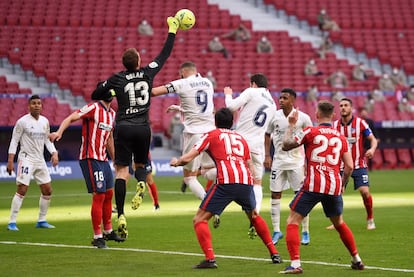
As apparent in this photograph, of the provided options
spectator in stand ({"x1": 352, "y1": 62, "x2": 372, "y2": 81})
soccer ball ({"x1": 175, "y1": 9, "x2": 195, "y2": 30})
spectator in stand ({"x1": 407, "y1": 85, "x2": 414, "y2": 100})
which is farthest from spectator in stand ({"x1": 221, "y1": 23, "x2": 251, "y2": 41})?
soccer ball ({"x1": 175, "y1": 9, "x2": 195, "y2": 30})

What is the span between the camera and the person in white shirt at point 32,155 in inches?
628

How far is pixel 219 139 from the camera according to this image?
10.9m

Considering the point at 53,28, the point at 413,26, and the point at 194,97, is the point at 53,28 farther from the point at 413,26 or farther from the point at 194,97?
the point at 194,97

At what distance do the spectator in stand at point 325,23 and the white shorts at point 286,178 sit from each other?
30391 mm

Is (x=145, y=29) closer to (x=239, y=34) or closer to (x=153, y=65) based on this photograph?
(x=239, y=34)

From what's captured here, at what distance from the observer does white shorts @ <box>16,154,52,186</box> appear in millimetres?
16016

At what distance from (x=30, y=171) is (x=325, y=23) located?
2934cm

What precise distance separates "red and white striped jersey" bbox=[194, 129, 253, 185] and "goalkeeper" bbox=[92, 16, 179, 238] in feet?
6.30

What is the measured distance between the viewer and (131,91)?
41.1ft

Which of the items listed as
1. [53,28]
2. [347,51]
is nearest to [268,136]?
[53,28]

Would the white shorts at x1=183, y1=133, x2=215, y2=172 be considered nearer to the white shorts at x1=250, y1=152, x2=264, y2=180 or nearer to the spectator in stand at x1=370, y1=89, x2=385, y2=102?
the white shorts at x1=250, y1=152, x2=264, y2=180

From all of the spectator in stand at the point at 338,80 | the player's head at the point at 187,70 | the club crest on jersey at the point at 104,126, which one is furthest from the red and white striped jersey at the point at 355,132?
the spectator in stand at the point at 338,80

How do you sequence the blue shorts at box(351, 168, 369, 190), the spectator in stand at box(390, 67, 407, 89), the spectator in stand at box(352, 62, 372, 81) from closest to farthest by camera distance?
the blue shorts at box(351, 168, 369, 190), the spectator in stand at box(352, 62, 372, 81), the spectator in stand at box(390, 67, 407, 89)

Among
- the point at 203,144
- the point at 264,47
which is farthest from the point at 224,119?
the point at 264,47
